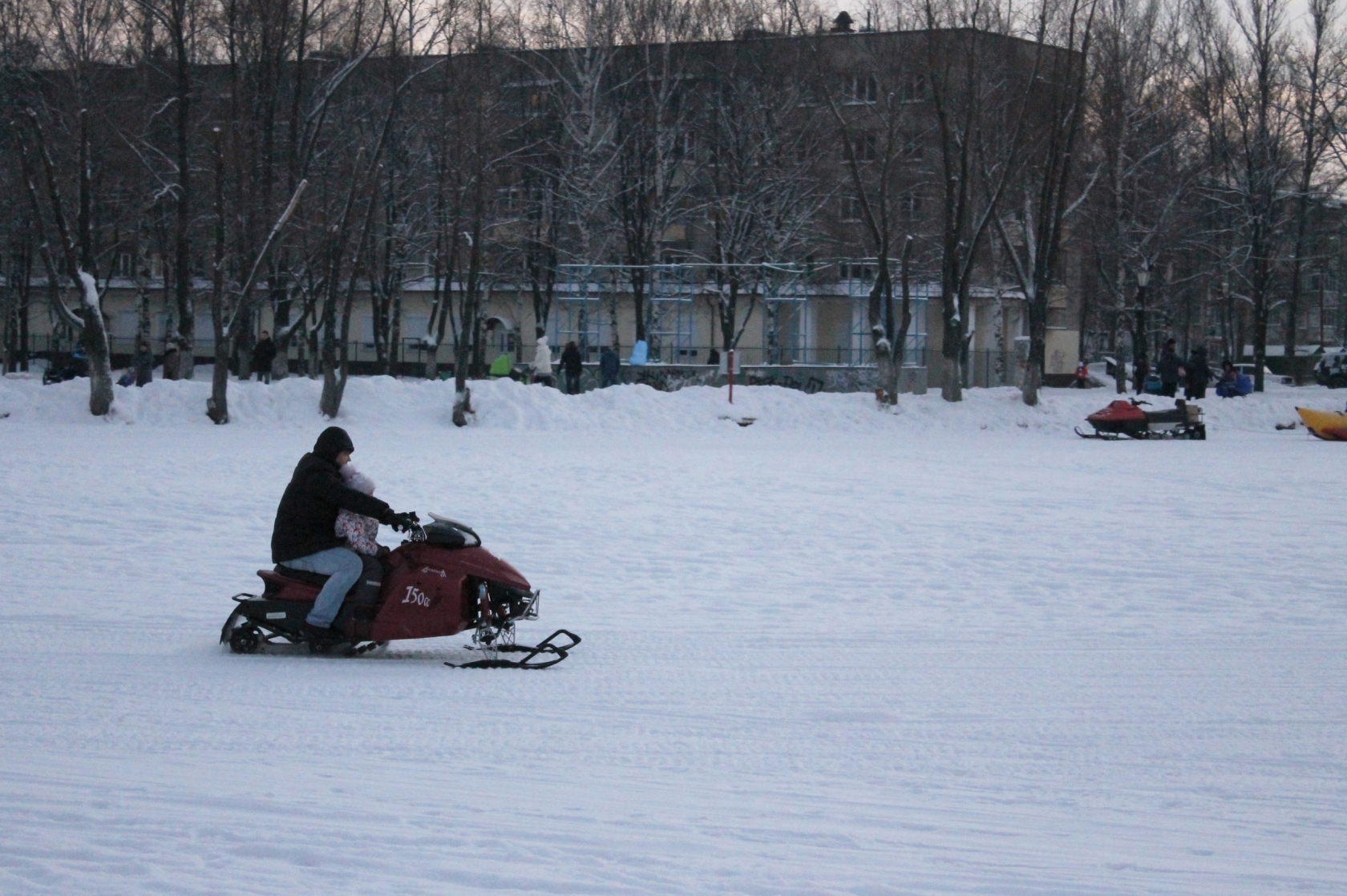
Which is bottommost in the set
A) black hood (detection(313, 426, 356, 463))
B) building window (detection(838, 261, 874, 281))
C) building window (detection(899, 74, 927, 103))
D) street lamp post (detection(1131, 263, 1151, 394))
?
black hood (detection(313, 426, 356, 463))

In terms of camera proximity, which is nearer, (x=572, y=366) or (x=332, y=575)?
(x=332, y=575)

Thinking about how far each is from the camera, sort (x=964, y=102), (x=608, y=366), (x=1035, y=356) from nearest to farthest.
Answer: (x=1035, y=356), (x=608, y=366), (x=964, y=102)

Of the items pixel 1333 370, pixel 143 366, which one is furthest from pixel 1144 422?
pixel 1333 370

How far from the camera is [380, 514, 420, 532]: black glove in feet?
27.1

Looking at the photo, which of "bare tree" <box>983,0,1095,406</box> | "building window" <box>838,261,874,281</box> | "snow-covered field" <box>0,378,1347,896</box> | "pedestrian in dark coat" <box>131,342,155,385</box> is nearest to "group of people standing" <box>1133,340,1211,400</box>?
"bare tree" <box>983,0,1095,406</box>

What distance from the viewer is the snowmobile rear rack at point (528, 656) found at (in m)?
8.43

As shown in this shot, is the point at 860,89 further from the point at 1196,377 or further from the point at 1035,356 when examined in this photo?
the point at 1196,377

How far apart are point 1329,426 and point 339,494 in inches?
980

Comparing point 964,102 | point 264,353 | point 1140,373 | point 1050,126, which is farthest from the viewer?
point 1140,373

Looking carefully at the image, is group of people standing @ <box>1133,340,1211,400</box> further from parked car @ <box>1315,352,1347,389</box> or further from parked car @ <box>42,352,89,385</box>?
parked car @ <box>42,352,89,385</box>

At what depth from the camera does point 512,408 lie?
28922 mm

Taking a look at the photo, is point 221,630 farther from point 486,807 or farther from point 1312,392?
point 1312,392

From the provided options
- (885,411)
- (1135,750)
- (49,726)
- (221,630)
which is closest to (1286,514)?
(1135,750)

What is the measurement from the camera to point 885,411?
31.3 metres
